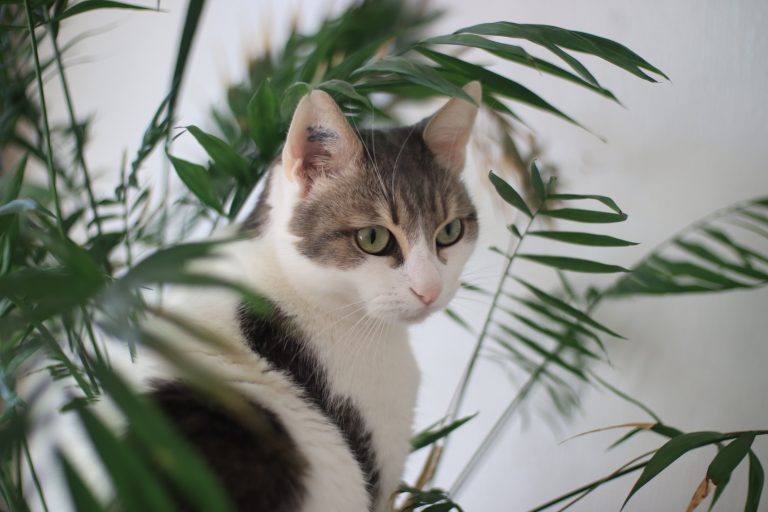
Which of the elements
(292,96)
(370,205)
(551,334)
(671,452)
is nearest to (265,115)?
(292,96)

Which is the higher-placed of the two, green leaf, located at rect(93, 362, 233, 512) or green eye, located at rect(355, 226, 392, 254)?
green eye, located at rect(355, 226, 392, 254)

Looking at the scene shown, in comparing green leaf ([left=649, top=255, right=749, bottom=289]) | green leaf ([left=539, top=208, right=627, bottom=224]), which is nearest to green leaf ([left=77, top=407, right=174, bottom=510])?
green leaf ([left=539, top=208, right=627, bottom=224])

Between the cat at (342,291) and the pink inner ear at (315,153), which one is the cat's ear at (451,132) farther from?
the pink inner ear at (315,153)

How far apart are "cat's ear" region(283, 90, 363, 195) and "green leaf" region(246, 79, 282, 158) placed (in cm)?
3

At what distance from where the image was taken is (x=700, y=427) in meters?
→ 1.05

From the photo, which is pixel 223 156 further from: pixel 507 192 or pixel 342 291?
pixel 507 192

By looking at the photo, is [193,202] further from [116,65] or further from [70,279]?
[116,65]

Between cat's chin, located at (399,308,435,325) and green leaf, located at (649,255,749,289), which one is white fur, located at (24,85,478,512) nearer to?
cat's chin, located at (399,308,435,325)

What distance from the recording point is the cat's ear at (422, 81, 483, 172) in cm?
84

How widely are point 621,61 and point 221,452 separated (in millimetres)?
585

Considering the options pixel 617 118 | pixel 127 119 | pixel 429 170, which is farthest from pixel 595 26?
pixel 127 119

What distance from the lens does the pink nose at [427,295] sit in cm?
76

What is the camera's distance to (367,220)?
81 centimetres

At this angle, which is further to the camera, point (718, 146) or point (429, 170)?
point (718, 146)
